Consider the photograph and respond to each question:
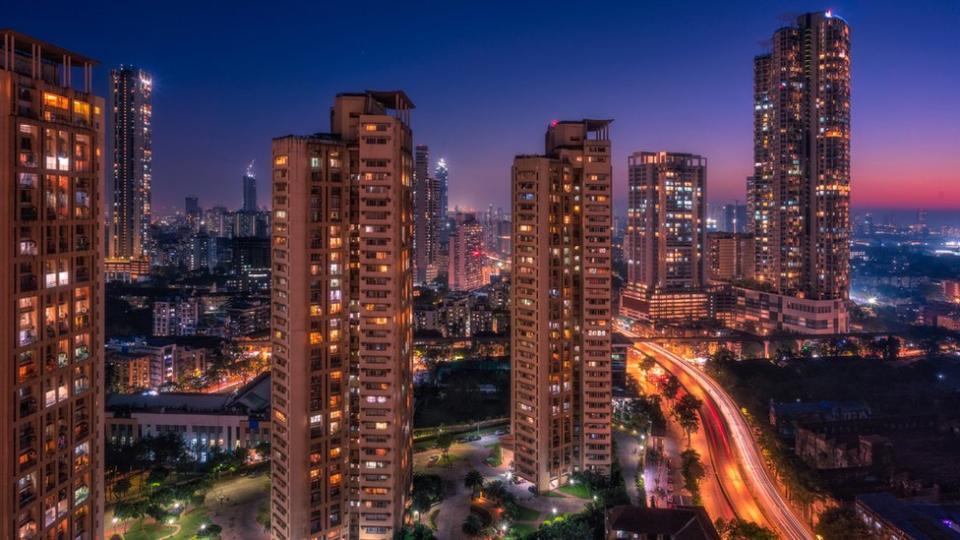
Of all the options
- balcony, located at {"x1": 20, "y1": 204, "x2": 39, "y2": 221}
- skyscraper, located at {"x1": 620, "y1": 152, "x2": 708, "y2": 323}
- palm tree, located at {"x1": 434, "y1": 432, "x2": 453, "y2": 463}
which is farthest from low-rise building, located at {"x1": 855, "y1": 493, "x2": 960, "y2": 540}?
skyscraper, located at {"x1": 620, "y1": 152, "x2": 708, "y2": 323}

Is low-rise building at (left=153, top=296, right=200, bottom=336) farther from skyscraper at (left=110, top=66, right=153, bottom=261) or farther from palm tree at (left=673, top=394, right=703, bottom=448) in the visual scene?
palm tree at (left=673, top=394, right=703, bottom=448)

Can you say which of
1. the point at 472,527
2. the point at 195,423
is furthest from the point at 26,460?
the point at 195,423

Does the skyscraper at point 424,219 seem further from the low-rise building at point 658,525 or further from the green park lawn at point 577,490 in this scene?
the low-rise building at point 658,525

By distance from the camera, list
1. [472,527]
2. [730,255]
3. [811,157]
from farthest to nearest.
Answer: [730,255]
[811,157]
[472,527]

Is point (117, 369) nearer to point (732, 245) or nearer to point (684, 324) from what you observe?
point (684, 324)

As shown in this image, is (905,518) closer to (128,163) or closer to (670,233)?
(670,233)
